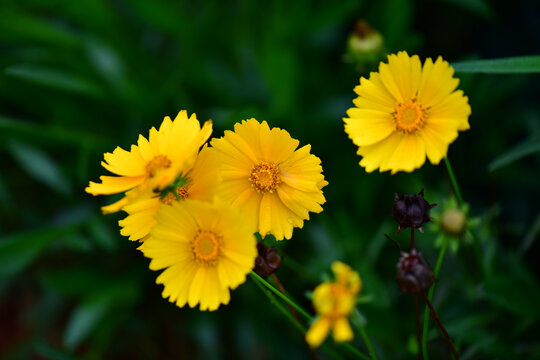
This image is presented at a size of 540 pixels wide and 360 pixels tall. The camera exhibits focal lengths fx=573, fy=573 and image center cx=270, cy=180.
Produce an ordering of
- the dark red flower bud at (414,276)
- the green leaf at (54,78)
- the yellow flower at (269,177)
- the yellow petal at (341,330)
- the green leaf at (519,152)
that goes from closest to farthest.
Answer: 1. the yellow petal at (341,330)
2. the dark red flower bud at (414,276)
3. the yellow flower at (269,177)
4. the green leaf at (519,152)
5. the green leaf at (54,78)

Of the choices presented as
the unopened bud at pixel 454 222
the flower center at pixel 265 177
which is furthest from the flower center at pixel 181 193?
the unopened bud at pixel 454 222

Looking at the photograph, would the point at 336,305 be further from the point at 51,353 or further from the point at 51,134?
the point at 51,134

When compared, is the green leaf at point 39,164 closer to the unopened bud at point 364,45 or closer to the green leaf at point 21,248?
the green leaf at point 21,248

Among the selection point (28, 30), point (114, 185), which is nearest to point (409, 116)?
point (114, 185)

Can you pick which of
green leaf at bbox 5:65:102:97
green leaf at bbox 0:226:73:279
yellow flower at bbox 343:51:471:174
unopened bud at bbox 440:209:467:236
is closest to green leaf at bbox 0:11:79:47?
green leaf at bbox 5:65:102:97

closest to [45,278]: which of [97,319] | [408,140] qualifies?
[97,319]
